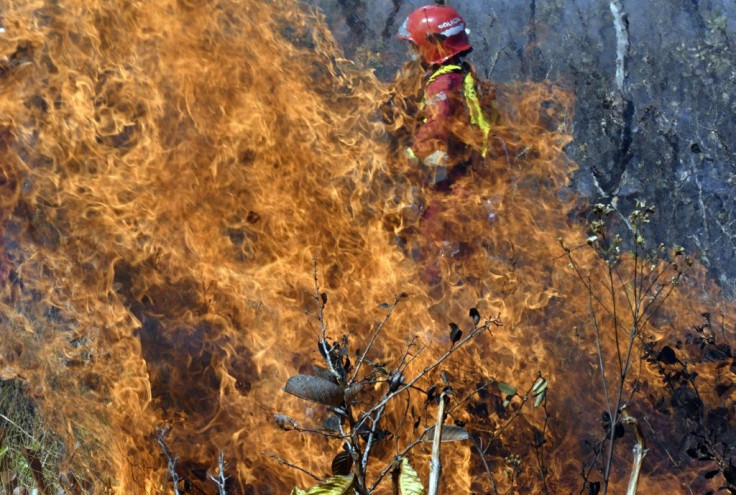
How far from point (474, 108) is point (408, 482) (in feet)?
15.1

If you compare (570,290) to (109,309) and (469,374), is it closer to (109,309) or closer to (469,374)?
(469,374)

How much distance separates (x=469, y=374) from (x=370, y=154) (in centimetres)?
185

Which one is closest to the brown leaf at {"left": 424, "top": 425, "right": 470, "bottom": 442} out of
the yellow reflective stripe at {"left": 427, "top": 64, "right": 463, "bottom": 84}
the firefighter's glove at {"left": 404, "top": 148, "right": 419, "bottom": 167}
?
the firefighter's glove at {"left": 404, "top": 148, "right": 419, "bottom": 167}

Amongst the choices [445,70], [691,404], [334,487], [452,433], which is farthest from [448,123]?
[334,487]

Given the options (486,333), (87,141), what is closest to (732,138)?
(486,333)

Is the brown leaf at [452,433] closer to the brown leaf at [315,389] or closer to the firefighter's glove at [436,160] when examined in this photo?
the brown leaf at [315,389]

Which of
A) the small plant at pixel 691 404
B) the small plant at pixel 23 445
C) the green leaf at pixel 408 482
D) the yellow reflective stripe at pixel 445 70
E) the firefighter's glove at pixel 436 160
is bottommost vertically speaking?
the small plant at pixel 691 404

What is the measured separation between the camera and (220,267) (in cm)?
474

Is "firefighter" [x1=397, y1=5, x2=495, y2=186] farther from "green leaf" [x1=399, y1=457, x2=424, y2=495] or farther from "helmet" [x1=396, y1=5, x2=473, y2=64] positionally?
"green leaf" [x1=399, y1=457, x2=424, y2=495]

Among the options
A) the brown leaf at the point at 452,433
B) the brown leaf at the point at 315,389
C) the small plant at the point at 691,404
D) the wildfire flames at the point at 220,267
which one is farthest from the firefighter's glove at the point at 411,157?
the brown leaf at the point at 315,389

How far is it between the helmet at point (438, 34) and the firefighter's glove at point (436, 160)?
3.14 ft

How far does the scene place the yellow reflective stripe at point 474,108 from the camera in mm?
6016

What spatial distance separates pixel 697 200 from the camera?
1334cm

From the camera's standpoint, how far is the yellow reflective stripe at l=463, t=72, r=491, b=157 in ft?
19.7
